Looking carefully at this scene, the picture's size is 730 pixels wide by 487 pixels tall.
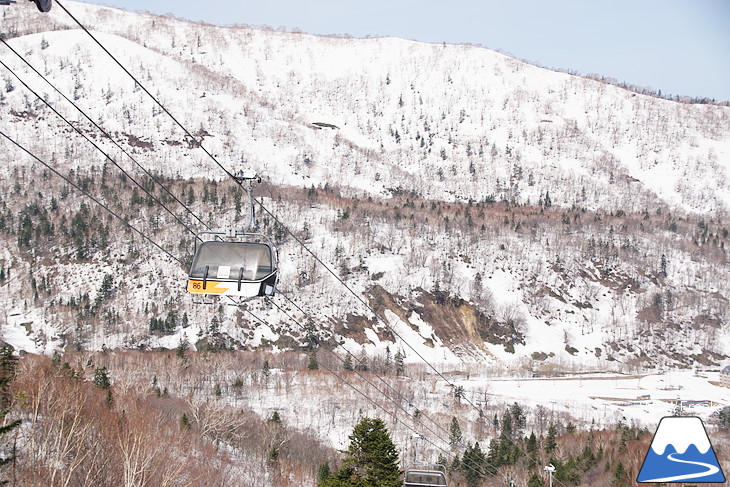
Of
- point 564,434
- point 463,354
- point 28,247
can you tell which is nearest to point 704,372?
point 463,354

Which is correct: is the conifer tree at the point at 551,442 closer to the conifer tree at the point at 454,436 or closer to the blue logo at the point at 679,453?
the conifer tree at the point at 454,436

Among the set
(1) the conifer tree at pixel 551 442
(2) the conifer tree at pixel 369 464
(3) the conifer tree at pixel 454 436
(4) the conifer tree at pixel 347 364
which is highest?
(2) the conifer tree at pixel 369 464

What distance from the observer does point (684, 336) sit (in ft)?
497

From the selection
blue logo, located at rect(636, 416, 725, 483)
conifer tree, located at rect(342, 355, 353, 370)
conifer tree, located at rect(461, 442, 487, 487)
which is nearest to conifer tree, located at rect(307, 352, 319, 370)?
conifer tree, located at rect(342, 355, 353, 370)

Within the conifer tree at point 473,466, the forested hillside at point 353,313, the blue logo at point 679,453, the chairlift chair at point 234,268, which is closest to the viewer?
the blue logo at point 679,453

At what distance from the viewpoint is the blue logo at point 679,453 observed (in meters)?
6.21

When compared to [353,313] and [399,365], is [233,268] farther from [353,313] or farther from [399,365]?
[353,313]

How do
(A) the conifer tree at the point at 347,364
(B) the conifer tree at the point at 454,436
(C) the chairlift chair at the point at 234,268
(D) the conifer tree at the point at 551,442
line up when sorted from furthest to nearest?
(A) the conifer tree at the point at 347,364 → (B) the conifer tree at the point at 454,436 → (D) the conifer tree at the point at 551,442 → (C) the chairlift chair at the point at 234,268

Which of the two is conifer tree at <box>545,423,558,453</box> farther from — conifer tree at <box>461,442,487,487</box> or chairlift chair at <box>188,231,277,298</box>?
chairlift chair at <box>188,231,277,298</box>

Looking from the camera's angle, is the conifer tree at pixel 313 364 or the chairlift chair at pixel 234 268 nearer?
the chairlift chair at pixel 234 268

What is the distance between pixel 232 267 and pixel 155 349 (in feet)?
363

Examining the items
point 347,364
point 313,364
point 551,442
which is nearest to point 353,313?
point 347,364

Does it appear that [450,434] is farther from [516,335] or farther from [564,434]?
[516,335]

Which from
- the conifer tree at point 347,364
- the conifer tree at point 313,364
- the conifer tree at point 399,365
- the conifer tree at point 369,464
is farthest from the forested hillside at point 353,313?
the conifer tree at point 369,464
